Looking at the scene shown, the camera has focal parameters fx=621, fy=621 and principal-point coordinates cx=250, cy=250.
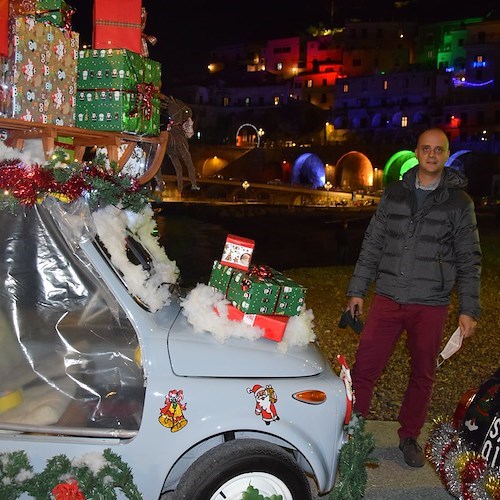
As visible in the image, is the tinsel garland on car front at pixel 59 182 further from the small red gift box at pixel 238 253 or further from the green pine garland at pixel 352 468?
the green pine garland at pixel 352 468

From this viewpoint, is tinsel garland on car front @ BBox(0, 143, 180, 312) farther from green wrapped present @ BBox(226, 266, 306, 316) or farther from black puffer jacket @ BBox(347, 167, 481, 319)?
black puffer jacket @ BBox(347, 167, 481, 319)

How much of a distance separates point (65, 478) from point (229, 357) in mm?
967

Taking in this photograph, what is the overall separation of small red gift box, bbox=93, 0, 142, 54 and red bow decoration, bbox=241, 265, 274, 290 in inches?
73.1

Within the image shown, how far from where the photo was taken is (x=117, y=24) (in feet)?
13.8

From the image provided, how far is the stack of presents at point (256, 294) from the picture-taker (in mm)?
3277

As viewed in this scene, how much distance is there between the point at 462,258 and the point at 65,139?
2856 millimetres

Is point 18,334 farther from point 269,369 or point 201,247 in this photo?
point 201,247

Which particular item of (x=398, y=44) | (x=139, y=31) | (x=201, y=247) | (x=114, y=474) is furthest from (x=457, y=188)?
(x=398, y=44)

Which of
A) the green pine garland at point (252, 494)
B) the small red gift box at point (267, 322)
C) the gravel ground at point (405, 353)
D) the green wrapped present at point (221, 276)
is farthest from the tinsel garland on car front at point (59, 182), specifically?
the gravel ground at point (405, 353)

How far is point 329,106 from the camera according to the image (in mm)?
101438

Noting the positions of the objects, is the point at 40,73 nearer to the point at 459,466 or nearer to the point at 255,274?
the point at 255,274

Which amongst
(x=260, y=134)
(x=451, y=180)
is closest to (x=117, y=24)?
(x=451, y=180)

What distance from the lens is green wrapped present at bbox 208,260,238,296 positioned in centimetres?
345

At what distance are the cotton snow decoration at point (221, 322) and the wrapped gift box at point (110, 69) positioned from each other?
1506 millimetres
